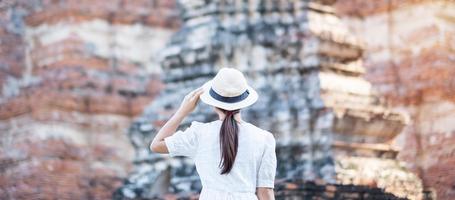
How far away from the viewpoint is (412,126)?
38.8 feet

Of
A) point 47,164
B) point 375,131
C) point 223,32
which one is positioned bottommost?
point 47,164

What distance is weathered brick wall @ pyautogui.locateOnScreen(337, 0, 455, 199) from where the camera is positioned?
37.6 ft

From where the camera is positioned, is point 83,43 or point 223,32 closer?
point 223,32

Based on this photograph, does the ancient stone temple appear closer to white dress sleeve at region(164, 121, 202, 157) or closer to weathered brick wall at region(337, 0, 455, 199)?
white dress sleeve at region(164, 121, 202, 157)

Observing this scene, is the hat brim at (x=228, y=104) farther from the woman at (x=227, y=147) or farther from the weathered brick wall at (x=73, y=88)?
the weathered brick wall at (x=73, y=88)

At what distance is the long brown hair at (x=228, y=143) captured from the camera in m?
3.98

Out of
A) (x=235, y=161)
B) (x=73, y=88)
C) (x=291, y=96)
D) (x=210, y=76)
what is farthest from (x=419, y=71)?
(x=235, y=161)

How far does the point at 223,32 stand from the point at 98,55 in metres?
4.38

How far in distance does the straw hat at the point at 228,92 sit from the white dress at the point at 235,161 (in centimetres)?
8

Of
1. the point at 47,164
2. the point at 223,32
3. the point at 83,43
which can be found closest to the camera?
the point at 223,32

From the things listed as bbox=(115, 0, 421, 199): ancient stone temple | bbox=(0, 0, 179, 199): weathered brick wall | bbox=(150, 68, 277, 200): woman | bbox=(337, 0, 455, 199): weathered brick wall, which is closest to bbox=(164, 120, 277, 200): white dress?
bbox=(150, 68, 277, 200): woman

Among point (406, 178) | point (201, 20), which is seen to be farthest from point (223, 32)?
point (406, 178)

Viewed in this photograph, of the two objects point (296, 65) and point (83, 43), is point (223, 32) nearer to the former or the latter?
point (296, 65)

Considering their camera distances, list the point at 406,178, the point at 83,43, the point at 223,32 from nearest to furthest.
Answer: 1. the point at 406,178
2. the point at 223,32
3. the point at 83,43
